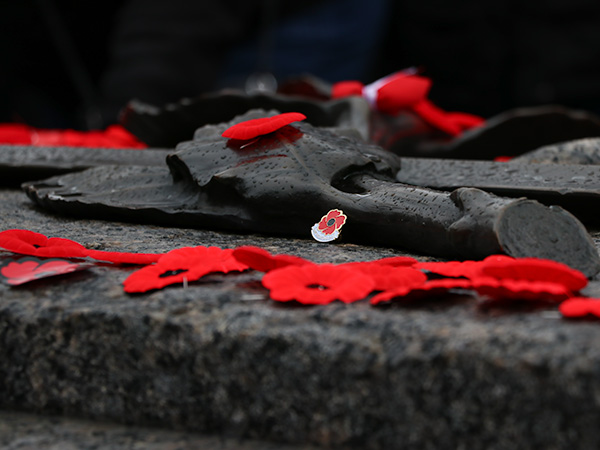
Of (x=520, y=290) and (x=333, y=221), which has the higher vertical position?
(x=333, y=221)

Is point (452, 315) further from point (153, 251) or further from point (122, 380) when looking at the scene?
point (153, 251)

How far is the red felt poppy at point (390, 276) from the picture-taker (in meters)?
0.77

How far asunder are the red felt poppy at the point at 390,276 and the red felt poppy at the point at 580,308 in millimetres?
170

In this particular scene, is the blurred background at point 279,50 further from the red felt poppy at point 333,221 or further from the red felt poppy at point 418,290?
the red felt poppy at point 418,290

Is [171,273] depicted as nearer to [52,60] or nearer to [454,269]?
[454,269]

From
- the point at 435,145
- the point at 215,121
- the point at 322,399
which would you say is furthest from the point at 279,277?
the point at 435,145

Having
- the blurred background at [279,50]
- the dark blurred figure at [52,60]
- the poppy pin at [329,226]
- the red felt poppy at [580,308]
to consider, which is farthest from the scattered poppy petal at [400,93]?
the dark blurred figure at [52,60]

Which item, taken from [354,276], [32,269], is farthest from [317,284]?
[32,269]

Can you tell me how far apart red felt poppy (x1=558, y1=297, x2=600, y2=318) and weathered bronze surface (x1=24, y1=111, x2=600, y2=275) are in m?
0.21

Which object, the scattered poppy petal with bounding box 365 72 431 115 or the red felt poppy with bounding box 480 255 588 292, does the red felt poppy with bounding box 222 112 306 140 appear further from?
the scattered poppy petal with bounding box 365 72 431 115

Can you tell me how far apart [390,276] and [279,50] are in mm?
4746

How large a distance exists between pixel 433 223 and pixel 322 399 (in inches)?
17.4

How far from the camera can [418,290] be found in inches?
29.0

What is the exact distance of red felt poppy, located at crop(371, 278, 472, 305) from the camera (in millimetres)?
721
